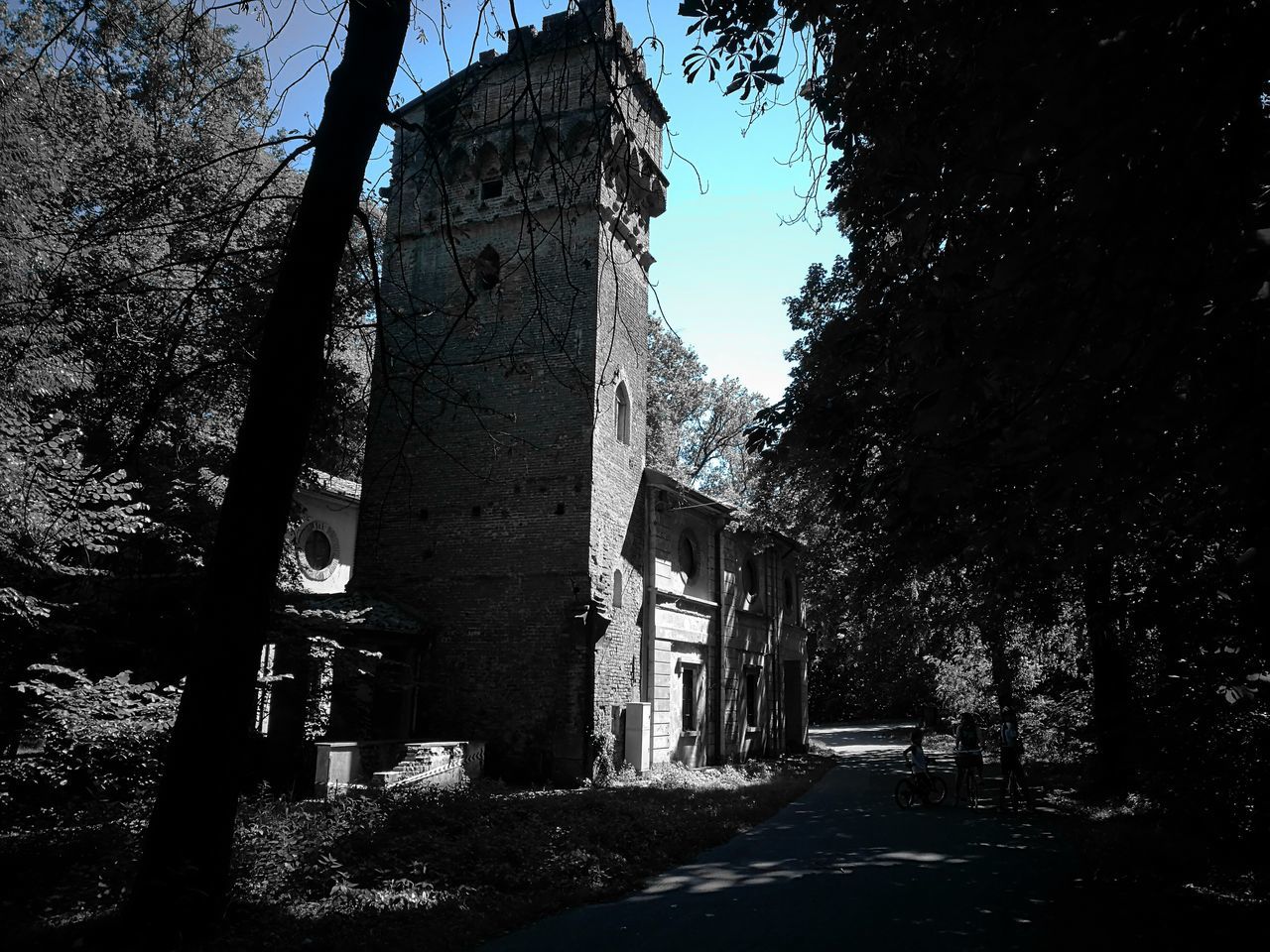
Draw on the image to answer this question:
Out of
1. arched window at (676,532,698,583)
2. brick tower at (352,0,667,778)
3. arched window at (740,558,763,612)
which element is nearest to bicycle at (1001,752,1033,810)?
brick tower at (352,0,667,778)

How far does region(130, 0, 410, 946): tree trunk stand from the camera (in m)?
5.18

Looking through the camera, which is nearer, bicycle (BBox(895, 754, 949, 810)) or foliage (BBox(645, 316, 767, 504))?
bicycle (BBox(895, 754, 949, 810))

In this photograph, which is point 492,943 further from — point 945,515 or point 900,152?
point 900,152

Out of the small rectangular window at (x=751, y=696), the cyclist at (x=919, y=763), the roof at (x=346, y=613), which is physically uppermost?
the roof at (x=346, y=613)

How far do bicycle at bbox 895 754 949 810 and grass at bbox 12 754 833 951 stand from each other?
476 centimetres

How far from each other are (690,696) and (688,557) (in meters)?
3.65

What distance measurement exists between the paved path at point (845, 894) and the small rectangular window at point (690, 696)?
7.99m

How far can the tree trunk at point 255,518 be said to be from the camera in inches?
204

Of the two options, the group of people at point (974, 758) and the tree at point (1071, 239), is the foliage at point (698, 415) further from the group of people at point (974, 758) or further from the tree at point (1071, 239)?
the tree at point (1071, 239)

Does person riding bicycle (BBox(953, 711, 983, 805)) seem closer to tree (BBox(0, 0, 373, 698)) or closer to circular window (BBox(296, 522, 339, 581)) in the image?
tree (BBox(0, 0, 373, 698))

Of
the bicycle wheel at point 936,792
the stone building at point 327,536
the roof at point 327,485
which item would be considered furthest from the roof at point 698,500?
the bicycle wheel at point 936,792

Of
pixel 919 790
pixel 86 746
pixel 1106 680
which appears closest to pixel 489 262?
pixel 86 746

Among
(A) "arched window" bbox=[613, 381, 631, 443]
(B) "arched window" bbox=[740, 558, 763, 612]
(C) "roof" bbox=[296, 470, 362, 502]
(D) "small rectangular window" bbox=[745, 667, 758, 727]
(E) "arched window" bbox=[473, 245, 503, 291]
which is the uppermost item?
(E) "arched window" bbox=[473, 245, 503, 291]

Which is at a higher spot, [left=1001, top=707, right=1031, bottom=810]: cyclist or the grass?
[left=1001, top=707, right=1031, bottom=810]: cyclist
